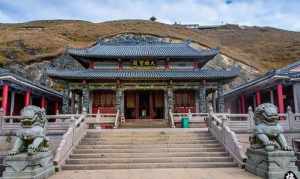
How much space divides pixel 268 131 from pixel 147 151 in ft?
15.0

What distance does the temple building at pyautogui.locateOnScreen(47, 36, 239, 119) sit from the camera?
18.8 meters

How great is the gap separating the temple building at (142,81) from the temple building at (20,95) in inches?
94.8

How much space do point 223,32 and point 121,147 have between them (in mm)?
89049

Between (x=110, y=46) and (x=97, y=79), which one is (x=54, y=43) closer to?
(x=110, y=46)

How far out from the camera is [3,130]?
40.3 feet

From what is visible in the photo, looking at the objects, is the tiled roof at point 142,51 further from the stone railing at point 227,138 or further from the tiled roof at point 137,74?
the stone railing at point 227,138

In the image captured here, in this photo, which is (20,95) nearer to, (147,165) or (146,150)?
(146,150)

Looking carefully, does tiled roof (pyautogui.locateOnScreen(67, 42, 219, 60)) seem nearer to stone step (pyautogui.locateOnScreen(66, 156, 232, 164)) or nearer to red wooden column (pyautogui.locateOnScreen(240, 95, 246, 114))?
red wooden column (pyautogui.locateOnScreen(240, 95, 246, 114))

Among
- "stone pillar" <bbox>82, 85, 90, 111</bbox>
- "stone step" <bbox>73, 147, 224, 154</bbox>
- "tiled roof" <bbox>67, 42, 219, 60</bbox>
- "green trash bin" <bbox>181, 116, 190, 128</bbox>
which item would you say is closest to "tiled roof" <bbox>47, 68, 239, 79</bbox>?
"stone pillar" <bbox>82, 85, 90, 111</bbox>

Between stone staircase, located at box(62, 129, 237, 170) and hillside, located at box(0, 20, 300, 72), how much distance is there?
118 ft

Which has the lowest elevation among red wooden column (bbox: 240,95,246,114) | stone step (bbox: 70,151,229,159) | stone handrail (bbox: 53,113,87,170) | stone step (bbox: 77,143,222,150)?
stone step (bbox: 70,151,229,159)

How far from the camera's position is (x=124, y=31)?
58375mm

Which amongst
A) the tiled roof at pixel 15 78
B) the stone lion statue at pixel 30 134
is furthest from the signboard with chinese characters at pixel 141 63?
the stone lion statue at pixel 30 134

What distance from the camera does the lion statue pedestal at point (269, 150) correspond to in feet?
21.9
